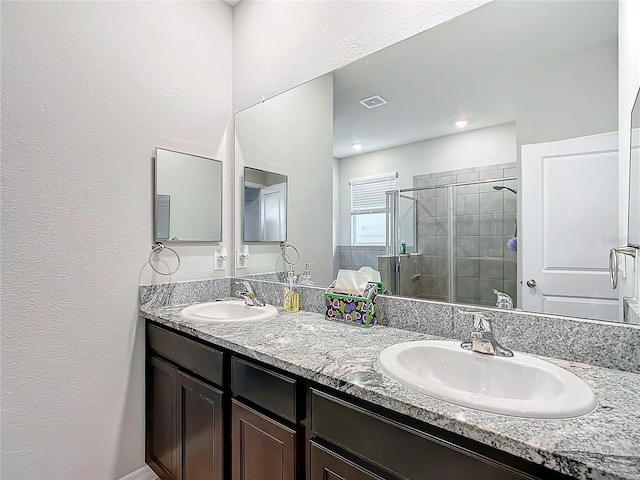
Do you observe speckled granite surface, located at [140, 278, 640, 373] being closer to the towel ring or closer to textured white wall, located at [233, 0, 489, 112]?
the towel ring

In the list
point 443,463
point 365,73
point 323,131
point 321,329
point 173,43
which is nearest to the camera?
point 443,463

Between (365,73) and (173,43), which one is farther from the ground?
(173,43)

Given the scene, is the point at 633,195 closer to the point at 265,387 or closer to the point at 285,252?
the point at 265,387

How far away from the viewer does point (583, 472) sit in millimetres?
544

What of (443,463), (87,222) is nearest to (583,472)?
(443,463)

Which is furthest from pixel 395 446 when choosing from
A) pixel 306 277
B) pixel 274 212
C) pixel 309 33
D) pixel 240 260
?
pixel 309 33

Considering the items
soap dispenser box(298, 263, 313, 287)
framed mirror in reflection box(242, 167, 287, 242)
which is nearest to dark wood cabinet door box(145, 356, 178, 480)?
soap dispenser box(298, 263, 313, 287)

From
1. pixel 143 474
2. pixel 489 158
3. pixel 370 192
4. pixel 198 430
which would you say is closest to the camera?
pixel 489 158

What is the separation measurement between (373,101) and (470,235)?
78cm

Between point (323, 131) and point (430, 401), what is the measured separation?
55.4 inches

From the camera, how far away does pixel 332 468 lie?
2.99 ft

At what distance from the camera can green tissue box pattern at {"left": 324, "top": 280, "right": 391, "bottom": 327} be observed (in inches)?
56.0

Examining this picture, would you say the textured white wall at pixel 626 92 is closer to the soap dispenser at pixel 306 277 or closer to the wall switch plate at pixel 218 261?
the soap dispenser at pixel 306 277

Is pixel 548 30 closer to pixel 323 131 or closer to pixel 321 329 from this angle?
pixel 323 131
